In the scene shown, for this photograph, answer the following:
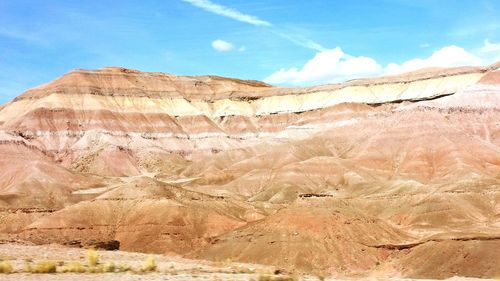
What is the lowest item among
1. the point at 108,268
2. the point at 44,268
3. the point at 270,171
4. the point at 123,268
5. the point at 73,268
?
the point at 123,268

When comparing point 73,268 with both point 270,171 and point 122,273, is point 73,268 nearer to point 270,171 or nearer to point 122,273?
point 122,273

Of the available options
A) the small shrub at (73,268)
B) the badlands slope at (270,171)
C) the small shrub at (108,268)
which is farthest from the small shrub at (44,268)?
the badlands slope at (270,171)

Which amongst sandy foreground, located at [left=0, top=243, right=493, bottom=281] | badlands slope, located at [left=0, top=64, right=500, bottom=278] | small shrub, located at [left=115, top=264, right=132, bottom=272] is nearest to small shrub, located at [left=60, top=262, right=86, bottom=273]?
sandy foreground, located at [left=0, top=243, right=493, bottom=281]

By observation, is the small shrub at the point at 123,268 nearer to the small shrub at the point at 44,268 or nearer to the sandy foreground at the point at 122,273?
the sandy foreground at the point at 122,273

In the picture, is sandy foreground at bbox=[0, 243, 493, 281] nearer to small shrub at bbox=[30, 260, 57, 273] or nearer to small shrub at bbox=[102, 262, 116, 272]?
small shrub at bbox=[30, 260, 57, 273]

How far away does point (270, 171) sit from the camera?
454 feet

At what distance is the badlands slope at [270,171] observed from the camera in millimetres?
62531

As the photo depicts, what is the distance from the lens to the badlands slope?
62.5 m

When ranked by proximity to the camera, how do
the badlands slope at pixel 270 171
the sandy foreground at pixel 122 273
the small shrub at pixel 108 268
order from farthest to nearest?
the badlands slope at pixel 270 171
the small shrub at pixel 108 268
the sandy foreground at pixel 122 273

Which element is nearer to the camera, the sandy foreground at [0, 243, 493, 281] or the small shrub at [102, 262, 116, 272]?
the sandy foreground at [0, 243, 493, 281]

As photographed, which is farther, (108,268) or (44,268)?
(108,268)

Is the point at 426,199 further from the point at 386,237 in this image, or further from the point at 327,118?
the point at 327,118

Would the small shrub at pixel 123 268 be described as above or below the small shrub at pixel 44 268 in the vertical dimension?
below

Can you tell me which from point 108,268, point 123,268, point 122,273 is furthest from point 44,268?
point 123,268
